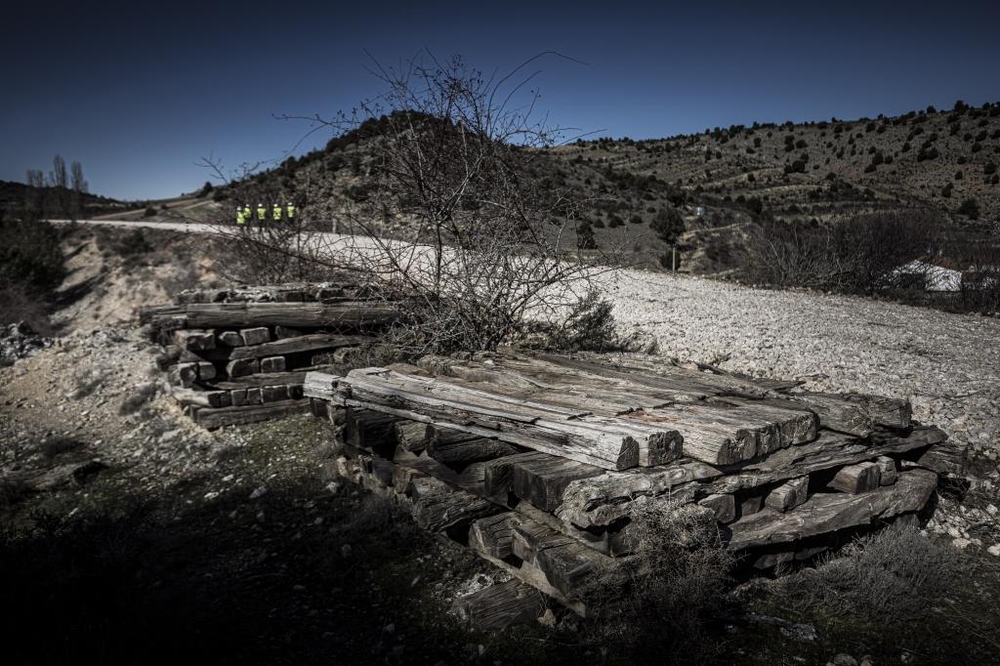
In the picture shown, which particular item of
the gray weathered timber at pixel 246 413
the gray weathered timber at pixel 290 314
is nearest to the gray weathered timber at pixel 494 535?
the gray weathered timber at pixel 290 314

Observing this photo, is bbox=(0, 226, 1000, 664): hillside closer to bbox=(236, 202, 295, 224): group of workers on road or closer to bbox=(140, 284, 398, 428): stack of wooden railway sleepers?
bbox=(140, 284, 398, 428): stack of wooden railway sleepers

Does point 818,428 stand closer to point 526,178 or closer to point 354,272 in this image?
point 526,178

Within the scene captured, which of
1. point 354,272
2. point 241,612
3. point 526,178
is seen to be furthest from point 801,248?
point 241,612

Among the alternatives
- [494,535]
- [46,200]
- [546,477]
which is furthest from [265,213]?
[46,200]

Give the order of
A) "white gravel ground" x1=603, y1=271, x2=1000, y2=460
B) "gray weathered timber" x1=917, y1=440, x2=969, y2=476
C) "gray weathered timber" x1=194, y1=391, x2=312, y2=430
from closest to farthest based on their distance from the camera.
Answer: "gray weathered timber" x1=917, y1=440, x2=969, y2=476 < "white gravel ground" x1=603, y1=271, x2=1000, y2=460 < "gray weathered timber" x1=194, y1=391, x2=312, y2=430

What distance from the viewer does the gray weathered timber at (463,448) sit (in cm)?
355

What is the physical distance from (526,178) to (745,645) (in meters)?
4.80

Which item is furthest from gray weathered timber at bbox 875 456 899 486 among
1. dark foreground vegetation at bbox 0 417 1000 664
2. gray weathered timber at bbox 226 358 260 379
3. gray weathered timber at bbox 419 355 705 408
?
gray weathered timber at bbox 226 358 260 379

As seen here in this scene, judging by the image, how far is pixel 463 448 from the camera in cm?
360

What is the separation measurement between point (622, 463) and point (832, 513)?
1.41 meters

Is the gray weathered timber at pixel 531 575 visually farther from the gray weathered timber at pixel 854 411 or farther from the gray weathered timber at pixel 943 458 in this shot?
the gray weathered timber at pixel 943 458

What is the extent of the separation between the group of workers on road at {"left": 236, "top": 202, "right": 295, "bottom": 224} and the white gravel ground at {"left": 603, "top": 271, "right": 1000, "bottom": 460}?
18.7ft

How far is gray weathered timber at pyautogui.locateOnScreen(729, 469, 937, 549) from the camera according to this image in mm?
3236

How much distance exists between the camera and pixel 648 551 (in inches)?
112
